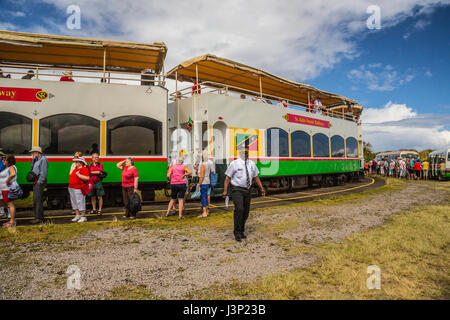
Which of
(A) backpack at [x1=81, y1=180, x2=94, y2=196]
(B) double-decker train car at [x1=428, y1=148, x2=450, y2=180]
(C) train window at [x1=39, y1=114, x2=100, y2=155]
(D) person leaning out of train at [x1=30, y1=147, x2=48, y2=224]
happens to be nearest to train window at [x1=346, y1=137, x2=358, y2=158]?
(B) double-decker train car at [x1=428, y1=148, x2=450, y2=180]

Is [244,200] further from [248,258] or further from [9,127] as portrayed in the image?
[9,127]

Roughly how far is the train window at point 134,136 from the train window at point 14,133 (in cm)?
211

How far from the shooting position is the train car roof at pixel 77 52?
8.28 meters

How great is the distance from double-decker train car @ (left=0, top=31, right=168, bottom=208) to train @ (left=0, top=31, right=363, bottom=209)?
3 cm

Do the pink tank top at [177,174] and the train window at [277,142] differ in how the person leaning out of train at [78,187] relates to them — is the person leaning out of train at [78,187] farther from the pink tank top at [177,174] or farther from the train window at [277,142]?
the train window at [277,142]

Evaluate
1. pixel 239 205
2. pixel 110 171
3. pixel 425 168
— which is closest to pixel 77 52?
pixel 110 171

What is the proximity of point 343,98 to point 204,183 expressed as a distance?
12.6 metres

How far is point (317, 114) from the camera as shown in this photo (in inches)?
567

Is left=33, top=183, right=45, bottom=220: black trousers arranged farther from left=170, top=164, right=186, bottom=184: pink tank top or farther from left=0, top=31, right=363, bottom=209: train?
left=170, top=164, right=186, bottom=184: pink tank top

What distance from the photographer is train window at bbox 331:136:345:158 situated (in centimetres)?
1546

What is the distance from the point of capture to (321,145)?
14539 mm

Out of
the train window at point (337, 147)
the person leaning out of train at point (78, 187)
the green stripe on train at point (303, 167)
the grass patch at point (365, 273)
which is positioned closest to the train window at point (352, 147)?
the green stripe on train at point (303, 167)

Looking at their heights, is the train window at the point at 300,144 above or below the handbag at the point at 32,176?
above

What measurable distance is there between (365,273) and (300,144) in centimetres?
1006
